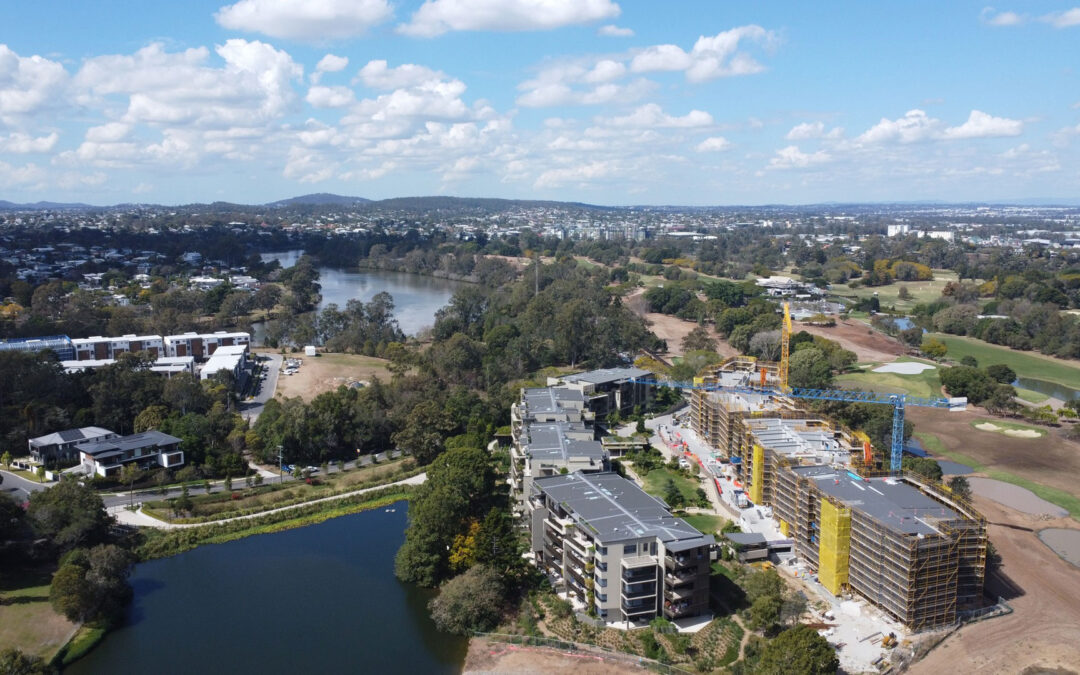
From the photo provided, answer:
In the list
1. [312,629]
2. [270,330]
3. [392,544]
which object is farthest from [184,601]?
[270,330]

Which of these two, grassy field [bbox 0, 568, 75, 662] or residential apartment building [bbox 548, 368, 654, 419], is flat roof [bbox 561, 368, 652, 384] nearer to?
residential apartment building [bbox 548, 368, 654, 419]

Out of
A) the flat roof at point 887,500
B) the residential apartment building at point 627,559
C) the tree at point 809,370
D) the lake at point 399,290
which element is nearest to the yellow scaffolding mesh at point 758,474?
the flat roof at point 887,500

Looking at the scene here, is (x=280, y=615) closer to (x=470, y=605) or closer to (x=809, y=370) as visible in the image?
(x=470, y=605)

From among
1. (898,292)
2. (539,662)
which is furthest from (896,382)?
(898,292)

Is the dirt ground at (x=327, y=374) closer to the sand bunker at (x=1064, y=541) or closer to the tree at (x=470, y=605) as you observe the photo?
the tree at (x=470, y=605)

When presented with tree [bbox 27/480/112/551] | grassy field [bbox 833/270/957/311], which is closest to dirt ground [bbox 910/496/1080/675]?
tree [bbox 27/480/112/551]
